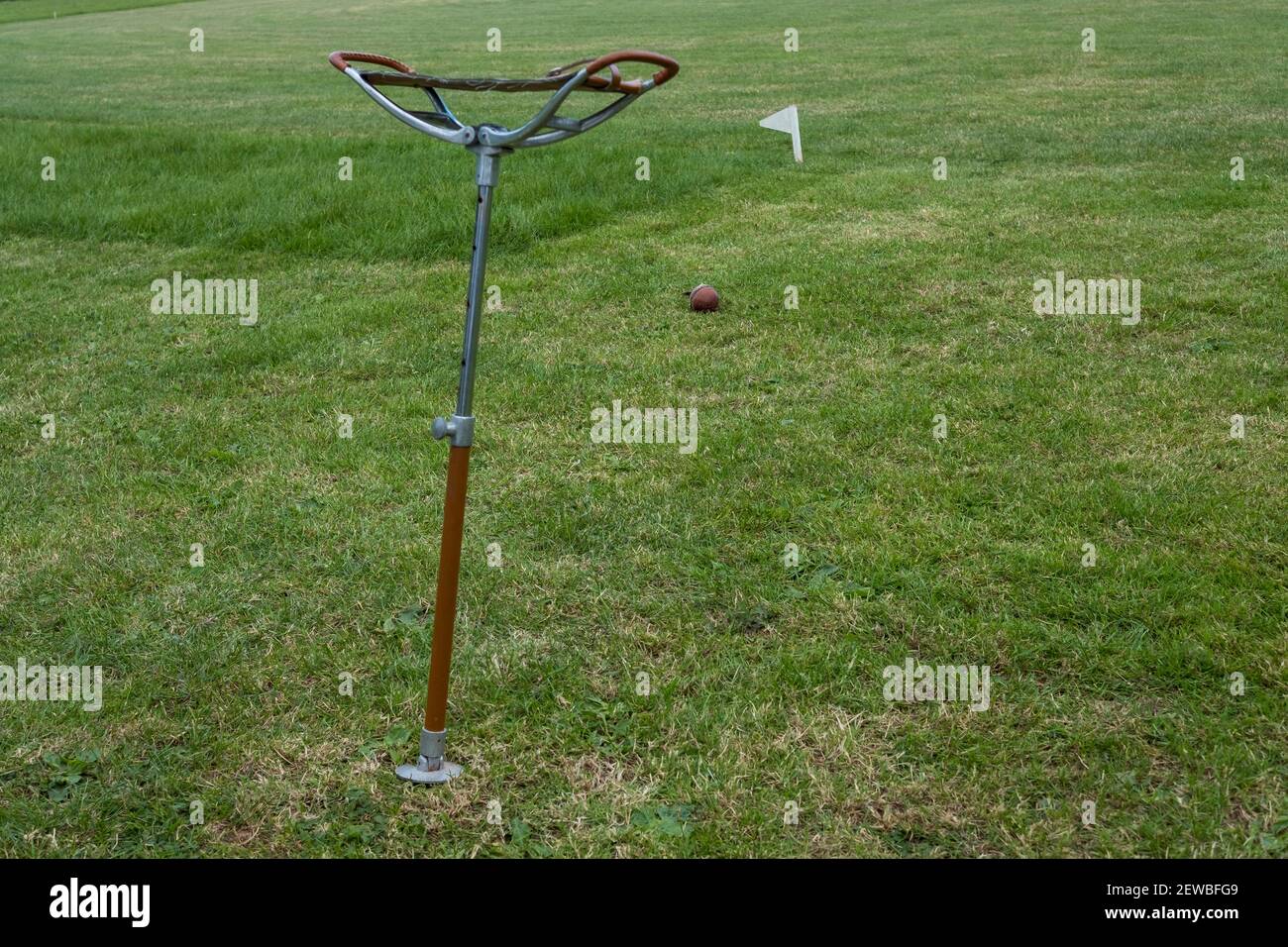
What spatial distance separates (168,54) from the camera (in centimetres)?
2709

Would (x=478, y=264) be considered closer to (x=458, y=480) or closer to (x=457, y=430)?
(x=457, y=430)

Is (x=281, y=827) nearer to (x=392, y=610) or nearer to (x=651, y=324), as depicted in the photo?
(x=392, y=610)

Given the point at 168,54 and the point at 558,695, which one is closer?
the point at 558,695

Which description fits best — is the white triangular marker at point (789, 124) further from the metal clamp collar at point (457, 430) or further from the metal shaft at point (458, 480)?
→ the metal clamp collar at point (457, 430)

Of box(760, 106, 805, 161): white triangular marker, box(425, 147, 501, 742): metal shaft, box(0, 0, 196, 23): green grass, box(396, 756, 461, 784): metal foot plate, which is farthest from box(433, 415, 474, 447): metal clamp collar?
box(0, 0, 196, 23): green grass

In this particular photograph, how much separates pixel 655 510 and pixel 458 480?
2.04m

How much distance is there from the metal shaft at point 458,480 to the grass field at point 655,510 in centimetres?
34

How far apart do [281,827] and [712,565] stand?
2001 mm

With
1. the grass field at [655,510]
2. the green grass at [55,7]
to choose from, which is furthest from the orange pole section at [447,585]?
the green grass at [55,7]

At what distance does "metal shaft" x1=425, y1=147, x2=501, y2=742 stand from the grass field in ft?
1.12

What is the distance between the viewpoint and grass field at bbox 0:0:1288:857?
352 cm

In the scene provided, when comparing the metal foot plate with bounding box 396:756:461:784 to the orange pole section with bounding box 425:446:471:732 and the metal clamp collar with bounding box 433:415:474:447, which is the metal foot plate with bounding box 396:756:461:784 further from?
the metal clamp collar with bounding box 433:415:474:447

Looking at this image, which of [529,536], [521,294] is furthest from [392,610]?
[521,294]

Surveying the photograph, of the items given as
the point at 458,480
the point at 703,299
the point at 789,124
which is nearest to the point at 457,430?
the point at 458,480
